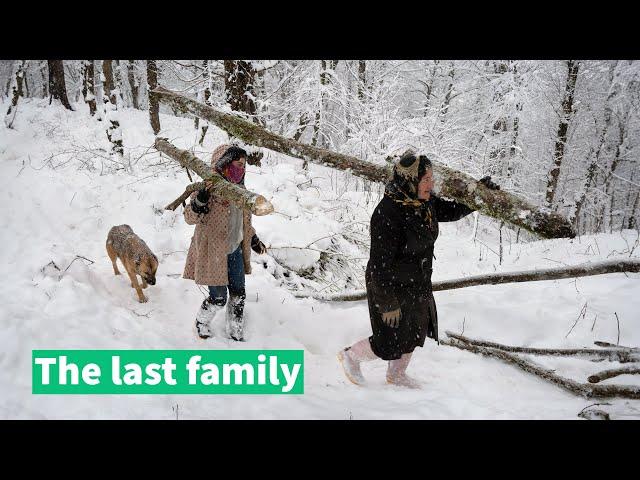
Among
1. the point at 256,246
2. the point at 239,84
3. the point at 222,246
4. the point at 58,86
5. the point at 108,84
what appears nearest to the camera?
the point at 222,246

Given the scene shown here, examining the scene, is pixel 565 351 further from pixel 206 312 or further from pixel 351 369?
pixel 206 312

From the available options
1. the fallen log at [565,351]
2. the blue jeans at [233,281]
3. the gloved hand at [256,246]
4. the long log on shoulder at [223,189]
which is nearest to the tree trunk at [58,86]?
the long log on shoulder at [223,189]

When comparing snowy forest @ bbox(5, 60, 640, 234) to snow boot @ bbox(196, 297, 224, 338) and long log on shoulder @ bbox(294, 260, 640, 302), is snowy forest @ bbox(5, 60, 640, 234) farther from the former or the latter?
snow boot @ bbox(196, 297, 224, 338)

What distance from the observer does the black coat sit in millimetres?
3010

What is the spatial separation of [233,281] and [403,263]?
74.9 inches

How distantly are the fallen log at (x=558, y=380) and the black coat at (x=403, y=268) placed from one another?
0.71 meters

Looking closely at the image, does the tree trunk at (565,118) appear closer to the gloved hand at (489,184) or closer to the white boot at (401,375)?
the gloved hand at (489,184)

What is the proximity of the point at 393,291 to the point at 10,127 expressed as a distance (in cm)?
1470

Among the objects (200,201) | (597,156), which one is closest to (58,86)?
(200,201)

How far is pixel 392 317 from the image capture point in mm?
3094

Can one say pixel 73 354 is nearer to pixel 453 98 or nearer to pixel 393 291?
pixel 393 291

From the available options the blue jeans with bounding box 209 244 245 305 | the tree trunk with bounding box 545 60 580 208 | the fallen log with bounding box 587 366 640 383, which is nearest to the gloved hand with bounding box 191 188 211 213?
the blue jeans with bounding box 209 244 245 305

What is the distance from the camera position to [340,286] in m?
6.04

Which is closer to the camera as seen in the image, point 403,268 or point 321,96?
point 403,268
